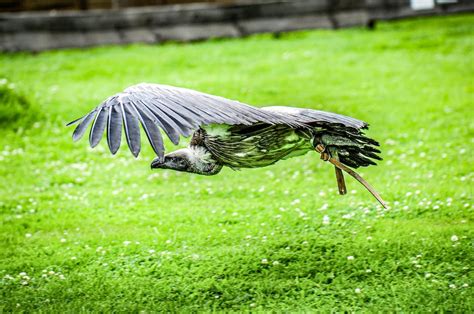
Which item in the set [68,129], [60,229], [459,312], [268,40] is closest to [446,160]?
[459,312]

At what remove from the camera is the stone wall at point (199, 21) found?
1552 cm

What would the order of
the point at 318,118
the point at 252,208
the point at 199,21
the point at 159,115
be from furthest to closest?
the point at 199,21
the point at 252,208
the point at 318,118
the point at 159,115

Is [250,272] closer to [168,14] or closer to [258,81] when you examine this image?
[258,81]

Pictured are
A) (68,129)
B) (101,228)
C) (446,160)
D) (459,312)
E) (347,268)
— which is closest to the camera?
(459,312)

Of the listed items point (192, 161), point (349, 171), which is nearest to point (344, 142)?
point (349, 171)

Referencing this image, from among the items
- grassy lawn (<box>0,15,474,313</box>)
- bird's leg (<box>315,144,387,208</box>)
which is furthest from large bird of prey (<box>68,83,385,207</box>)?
grassy lawn (<box>0,15,474,313</box>)

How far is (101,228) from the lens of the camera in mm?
7254

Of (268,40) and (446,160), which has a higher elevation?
(268,40)

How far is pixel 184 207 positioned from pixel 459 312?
11.4ft

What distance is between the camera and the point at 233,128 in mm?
5289

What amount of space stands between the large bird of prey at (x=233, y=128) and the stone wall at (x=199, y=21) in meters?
10.4

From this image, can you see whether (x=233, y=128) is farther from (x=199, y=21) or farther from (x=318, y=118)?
(x=199, y=21)

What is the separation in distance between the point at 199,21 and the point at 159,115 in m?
11.3

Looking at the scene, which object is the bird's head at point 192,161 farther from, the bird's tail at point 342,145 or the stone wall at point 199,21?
the stone wall at point 199,21
